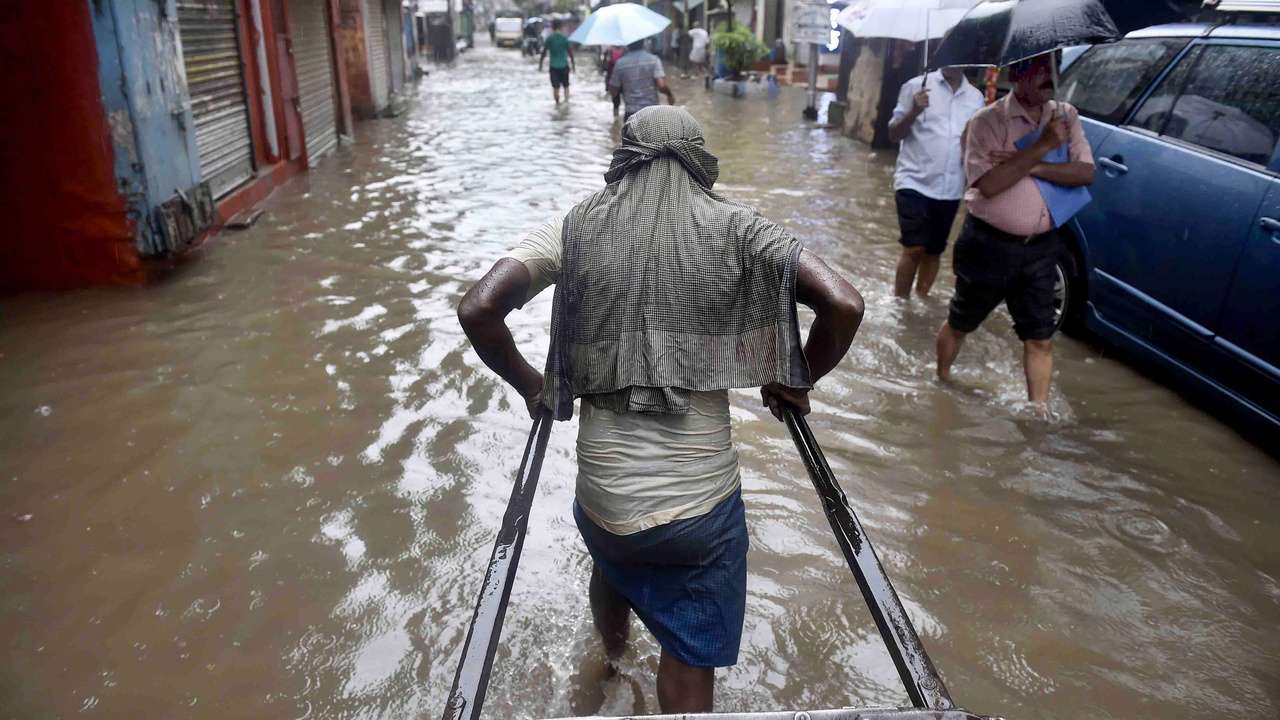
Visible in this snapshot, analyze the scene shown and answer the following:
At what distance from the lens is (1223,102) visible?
13.9ft

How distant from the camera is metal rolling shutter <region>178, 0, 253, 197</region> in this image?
24.0 ft

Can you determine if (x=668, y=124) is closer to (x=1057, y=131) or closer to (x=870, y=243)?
(x=1057, y=131)

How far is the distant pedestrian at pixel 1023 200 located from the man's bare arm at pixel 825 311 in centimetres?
241

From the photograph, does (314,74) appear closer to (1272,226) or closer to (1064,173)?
(1064,173)

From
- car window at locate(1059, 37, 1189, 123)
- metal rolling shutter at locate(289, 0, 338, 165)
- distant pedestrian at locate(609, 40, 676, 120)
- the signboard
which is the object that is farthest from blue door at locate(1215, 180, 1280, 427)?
the signboard

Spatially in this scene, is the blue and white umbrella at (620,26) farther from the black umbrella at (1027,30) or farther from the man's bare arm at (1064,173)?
the man's bare arm at (1064,173)

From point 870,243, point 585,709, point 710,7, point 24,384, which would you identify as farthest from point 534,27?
point 585,709

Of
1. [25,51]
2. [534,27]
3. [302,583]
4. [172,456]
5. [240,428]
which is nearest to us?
[302,583]

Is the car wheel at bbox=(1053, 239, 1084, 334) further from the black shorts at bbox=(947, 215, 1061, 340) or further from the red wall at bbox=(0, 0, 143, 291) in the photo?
the red wall at bbox=(0, 0, 143, 291)

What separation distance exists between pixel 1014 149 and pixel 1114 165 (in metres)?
1.15

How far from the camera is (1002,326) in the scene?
5656 millimetres

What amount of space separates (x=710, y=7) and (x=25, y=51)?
29.4 metres

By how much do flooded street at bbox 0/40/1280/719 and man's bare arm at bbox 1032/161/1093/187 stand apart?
115cm

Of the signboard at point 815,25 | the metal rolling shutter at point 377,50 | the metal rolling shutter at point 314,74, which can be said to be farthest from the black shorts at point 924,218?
the metal rolling shutter at point 377,50
